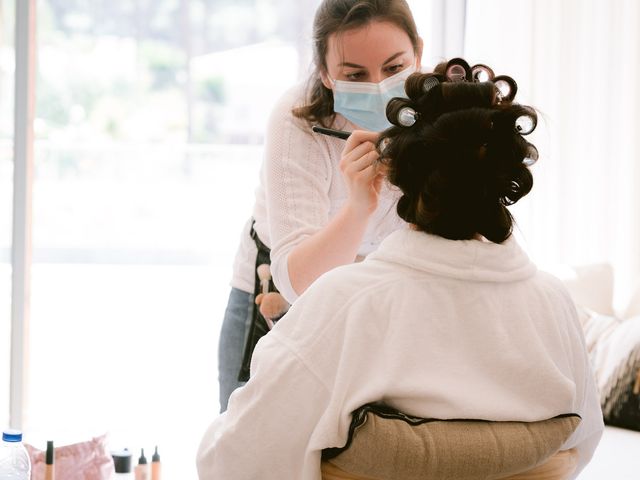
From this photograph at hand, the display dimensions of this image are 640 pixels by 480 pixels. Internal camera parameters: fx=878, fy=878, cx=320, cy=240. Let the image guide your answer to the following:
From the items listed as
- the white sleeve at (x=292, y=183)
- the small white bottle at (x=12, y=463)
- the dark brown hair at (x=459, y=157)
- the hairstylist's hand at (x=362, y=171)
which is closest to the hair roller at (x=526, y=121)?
the dark brown hair at (x=459, y=157)

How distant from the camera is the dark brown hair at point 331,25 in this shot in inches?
61.5

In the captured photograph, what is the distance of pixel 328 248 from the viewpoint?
1465mm

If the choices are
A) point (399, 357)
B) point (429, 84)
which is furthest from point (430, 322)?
point (429, 84)

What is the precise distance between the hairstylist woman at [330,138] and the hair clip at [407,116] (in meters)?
0.29

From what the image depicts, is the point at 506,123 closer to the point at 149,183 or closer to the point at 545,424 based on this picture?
the point at 545,424

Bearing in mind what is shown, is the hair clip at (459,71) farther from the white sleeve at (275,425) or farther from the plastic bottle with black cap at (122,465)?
the plastic bottle with black cap at (122,465)

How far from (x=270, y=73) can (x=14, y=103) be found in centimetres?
95

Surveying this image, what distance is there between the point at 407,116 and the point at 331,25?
497 mm

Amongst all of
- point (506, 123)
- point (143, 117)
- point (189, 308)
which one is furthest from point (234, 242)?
point (506, 123)

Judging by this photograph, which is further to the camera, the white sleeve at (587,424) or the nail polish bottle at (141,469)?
the nail polish bottle at (141,469)

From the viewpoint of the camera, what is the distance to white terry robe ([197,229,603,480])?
1081mm

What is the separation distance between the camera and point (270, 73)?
338cm

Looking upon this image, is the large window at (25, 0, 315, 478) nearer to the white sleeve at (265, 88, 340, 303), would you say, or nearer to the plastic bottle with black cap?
the plastic bottle with black cap

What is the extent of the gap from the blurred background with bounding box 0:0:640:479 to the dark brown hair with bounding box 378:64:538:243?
223 cm
